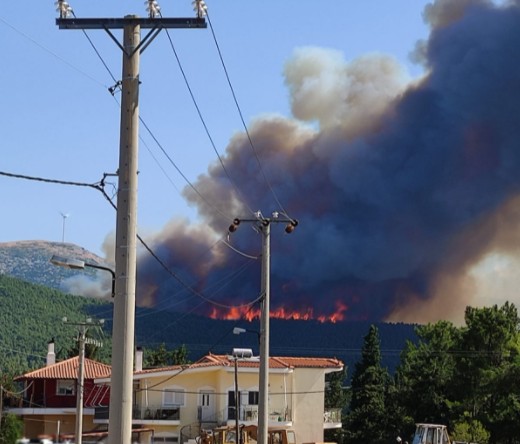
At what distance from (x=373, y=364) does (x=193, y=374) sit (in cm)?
4435

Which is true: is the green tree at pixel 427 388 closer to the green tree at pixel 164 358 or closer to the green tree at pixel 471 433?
the green tree at pixel 471 433

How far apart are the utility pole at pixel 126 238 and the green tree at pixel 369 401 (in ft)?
262

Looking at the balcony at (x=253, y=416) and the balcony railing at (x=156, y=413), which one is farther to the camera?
the balcony railing at (x=156, y=413)

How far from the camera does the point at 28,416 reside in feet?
252

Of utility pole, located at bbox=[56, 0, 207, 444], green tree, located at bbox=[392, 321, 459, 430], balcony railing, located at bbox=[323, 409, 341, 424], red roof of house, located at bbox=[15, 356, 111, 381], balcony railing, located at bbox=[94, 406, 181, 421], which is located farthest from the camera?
green tree, located at bbox=[392, 321, 459, 430]

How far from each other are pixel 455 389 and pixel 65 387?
98.7 feet

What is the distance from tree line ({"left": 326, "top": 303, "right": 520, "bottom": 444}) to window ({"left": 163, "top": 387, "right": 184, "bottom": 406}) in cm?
2181

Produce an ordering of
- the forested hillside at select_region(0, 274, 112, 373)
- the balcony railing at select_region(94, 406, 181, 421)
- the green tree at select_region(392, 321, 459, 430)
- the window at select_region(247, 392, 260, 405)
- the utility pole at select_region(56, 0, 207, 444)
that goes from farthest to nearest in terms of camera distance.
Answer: the forested hillside at select_region(0, 274, 112, 373)
the green tree at select_region(392, 321, 459, 430)
the window at select_region(247, 392, 260, 405)
the balcony railing at select_region(94, 406, 181, 421)
the utility pole at select_region(56, 0, 207, 444)

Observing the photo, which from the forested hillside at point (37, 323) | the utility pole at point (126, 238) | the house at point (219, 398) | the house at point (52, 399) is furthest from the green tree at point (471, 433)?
the forested hillside at point (37, 323)

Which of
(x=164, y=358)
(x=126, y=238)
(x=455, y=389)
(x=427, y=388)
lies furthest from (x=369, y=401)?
(x=126, y=238)

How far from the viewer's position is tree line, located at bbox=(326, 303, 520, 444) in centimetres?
8462

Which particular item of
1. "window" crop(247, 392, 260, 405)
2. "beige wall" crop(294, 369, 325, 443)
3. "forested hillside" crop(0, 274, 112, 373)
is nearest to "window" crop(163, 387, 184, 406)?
"window" crop(247, 392, 260, 405)

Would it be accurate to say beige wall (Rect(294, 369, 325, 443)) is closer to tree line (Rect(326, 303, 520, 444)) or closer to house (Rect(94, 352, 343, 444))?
house (Rect(94, 352, 343, 444))

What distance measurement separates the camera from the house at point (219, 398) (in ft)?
219
